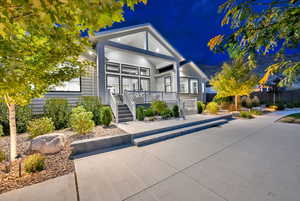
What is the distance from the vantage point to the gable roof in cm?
830

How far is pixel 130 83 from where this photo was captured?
481 inches

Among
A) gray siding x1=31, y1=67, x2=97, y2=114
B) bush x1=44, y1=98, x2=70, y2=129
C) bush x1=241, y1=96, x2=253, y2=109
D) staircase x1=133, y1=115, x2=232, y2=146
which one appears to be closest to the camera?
staircase x1=133, y1=115, x2=232, y2=146

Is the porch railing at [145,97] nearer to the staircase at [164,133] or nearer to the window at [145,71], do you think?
the window at [145,71]

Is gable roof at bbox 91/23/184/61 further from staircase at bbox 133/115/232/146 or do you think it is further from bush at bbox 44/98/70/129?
staircase at bbox 133/115/232/146

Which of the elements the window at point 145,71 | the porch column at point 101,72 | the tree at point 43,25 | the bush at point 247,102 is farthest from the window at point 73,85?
the bush at point 247,102

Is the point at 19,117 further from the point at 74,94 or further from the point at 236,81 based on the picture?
the point at 236,81

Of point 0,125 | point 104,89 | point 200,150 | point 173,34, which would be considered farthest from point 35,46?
point 173,34

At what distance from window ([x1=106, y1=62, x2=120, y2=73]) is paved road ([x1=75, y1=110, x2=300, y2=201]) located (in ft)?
27.0

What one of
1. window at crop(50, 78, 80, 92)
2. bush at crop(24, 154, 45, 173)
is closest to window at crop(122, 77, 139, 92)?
window at crop(50, 78, 80, 92)

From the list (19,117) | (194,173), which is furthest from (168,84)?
(19,117)

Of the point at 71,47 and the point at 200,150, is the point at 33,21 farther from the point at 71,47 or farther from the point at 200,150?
the point at 200,150

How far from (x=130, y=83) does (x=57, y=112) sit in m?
6.81

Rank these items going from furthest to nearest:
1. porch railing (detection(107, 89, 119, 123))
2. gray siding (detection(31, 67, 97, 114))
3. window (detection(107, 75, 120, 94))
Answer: window (detection(107, 75, 120, 94)) < porch railing (detection(107, 89, 119, 123)) < gray siding (detection(31, 67, 97, 114))

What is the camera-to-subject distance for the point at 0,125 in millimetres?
5164
